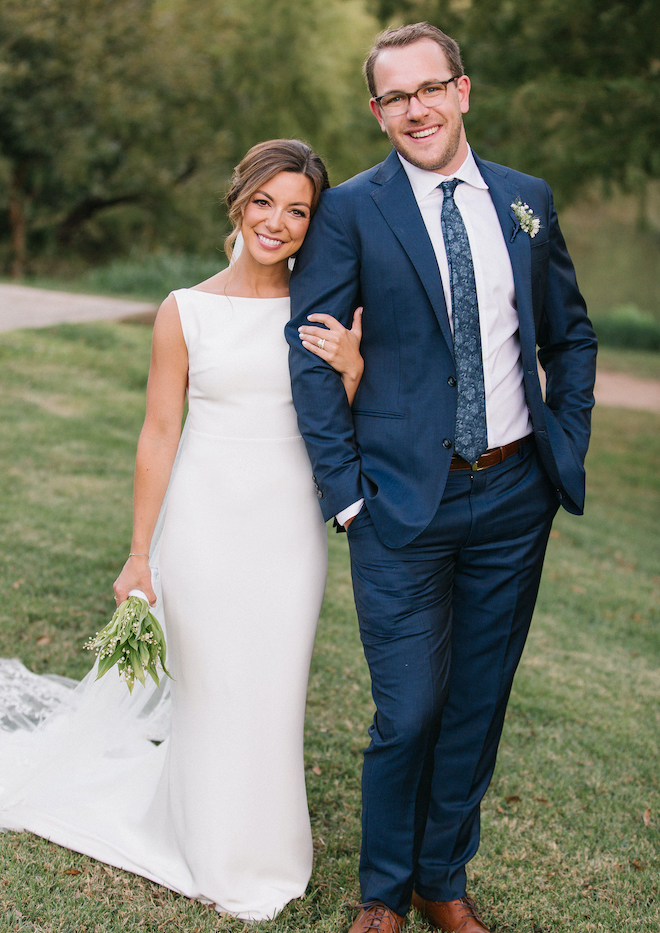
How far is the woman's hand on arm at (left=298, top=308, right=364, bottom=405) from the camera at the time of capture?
2.62 m

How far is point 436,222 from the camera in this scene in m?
2.70

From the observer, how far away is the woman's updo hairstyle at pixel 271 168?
A: 2.75 meters

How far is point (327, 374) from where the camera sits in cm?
263

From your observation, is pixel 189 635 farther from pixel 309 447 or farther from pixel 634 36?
pixel 634 36

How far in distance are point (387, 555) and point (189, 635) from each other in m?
0.71

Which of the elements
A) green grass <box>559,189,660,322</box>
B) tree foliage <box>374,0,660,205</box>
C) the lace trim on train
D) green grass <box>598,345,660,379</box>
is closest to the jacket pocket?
the lace trim on train

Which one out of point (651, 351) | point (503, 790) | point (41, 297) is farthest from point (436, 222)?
point (651, 351)

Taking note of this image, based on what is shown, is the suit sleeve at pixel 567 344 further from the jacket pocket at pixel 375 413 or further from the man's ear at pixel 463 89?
the jacket pocket at pixel 375 413

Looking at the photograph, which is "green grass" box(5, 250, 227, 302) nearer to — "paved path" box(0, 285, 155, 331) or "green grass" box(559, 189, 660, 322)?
"paved path" box(0, 285, 155, 331)

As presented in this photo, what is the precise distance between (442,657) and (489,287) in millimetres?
1056

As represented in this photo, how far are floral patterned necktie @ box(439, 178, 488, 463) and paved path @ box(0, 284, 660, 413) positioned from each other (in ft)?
31.6

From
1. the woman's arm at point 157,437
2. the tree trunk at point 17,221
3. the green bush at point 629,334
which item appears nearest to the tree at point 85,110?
the tree trunk at point 17,221

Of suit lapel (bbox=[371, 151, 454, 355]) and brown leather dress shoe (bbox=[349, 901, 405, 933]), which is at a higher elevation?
suit lapel (bbox=[371, 151, 454, 355])

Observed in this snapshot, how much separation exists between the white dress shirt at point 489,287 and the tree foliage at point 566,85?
7.07 meters
